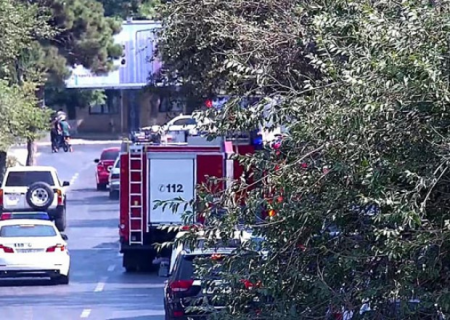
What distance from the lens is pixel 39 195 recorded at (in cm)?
3353

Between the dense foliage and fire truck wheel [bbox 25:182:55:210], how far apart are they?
961 inches

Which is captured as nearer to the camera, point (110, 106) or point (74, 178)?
point (74, 178)

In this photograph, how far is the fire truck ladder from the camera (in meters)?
26.0

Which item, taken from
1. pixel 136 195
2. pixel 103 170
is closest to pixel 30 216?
pixel 136 195

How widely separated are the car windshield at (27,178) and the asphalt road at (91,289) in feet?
6.05

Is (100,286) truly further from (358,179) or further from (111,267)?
(358,179)

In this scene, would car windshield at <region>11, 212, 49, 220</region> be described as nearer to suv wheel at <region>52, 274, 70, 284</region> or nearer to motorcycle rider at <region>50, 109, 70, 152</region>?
suv wheel at <region>52, 274, 70, 284</region>

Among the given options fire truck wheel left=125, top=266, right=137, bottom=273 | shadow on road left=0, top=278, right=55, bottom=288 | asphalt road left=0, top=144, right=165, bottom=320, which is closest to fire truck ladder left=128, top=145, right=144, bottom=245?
asphalt road left=0, top=144, right=165, bottom=320

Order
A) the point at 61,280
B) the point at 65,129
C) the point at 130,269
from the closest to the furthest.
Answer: the point at 61,280 < the point at 130,269 < the point at 65,129

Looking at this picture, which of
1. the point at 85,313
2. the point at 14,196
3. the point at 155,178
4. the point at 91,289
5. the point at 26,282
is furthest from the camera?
the point at 14,196

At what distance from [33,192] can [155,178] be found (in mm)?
8319

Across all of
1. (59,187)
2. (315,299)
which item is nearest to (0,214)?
(59,187)

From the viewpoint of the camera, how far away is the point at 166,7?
18188mm

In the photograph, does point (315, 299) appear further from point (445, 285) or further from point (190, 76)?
point (190, 76)
